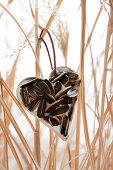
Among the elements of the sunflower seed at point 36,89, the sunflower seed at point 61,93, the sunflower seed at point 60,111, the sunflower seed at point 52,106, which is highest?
the sunflower seed at point 36,89

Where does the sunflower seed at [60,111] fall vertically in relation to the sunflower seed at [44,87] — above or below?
below

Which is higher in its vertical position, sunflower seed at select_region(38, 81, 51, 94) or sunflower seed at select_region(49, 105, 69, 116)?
sunflower seed at select_region(38, 81, 51, 94)

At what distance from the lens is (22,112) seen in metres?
0.51

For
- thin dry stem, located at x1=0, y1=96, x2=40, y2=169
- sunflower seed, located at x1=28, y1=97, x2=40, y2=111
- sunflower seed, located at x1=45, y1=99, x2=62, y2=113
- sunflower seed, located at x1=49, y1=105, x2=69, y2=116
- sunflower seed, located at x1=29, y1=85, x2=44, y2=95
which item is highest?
sunflower seed, located at x1=29, y1=85, x2=44, y2=95

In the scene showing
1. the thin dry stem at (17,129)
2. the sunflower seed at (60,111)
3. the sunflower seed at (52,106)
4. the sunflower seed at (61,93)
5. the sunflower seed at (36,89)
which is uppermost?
the sunflower seed at (36,89)

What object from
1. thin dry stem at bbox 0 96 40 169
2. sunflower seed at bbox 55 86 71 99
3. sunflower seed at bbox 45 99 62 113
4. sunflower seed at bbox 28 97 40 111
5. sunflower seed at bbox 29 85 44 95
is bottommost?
thin dry stem at bbox 0 96 40 169

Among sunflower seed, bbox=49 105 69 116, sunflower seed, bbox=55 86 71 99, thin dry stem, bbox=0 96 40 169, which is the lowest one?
thin dry stem, bbox=0 96 40 169

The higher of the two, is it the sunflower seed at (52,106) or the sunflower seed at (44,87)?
the sunflower seed at (44,87)

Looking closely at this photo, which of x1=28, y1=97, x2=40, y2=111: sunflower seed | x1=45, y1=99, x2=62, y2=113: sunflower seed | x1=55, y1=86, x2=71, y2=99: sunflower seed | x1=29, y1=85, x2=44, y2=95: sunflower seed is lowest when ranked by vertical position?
x1=45, y1=99, x2=62, y2=113: sunflower seed

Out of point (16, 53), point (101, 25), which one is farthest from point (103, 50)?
point (16, 53)

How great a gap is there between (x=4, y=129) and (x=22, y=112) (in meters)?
0.04

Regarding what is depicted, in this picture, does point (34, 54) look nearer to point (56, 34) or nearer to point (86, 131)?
point (56, 34)

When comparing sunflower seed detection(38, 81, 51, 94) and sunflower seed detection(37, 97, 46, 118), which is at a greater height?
sunflower seed detection(38, 81, 51, 94)

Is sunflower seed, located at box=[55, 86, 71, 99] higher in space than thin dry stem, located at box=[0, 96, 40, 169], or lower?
higher
